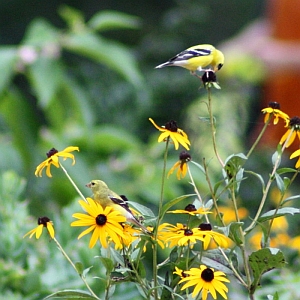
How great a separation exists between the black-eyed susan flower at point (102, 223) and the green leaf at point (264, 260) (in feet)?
0.51

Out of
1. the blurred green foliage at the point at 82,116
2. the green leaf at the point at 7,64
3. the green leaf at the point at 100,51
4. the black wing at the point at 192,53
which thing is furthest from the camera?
the green leaf at the point at 100,51

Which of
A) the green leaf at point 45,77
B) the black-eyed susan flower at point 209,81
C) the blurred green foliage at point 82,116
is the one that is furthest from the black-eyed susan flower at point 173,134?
the green leaf at point 45,77

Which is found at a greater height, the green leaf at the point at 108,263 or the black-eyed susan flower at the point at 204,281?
the green leaf at the point at 108,263

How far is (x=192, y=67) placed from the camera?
0.88 metres

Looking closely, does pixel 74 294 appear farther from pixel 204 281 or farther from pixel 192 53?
pixel 192 53

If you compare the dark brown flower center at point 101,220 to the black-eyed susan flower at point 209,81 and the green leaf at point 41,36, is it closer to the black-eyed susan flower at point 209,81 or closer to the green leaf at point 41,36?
the black-eyed susan flower at point 209,81

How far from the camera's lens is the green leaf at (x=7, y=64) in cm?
211

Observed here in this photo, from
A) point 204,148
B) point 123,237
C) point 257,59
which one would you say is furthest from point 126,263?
point 257,59

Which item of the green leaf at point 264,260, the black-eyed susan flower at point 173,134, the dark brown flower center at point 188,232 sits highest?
the black-eyed susan flower at point 173,134

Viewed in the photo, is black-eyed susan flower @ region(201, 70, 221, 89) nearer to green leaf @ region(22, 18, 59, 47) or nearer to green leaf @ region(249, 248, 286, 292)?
green leaf @ region(249, 248, 286, 292)

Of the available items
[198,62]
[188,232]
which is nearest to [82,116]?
[198,62]

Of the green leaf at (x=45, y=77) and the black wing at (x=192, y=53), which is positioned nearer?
the black wing at (x=192, y=53)

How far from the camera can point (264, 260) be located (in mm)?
795

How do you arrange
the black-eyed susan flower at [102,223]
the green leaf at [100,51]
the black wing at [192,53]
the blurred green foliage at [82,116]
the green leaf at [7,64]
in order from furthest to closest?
the green leaf at [100,51]
the green leaf at [7,64]
the blurred green foliage at [82,116]
the black wing at [192,53]
the black-eyed susan flower at [102,223]
